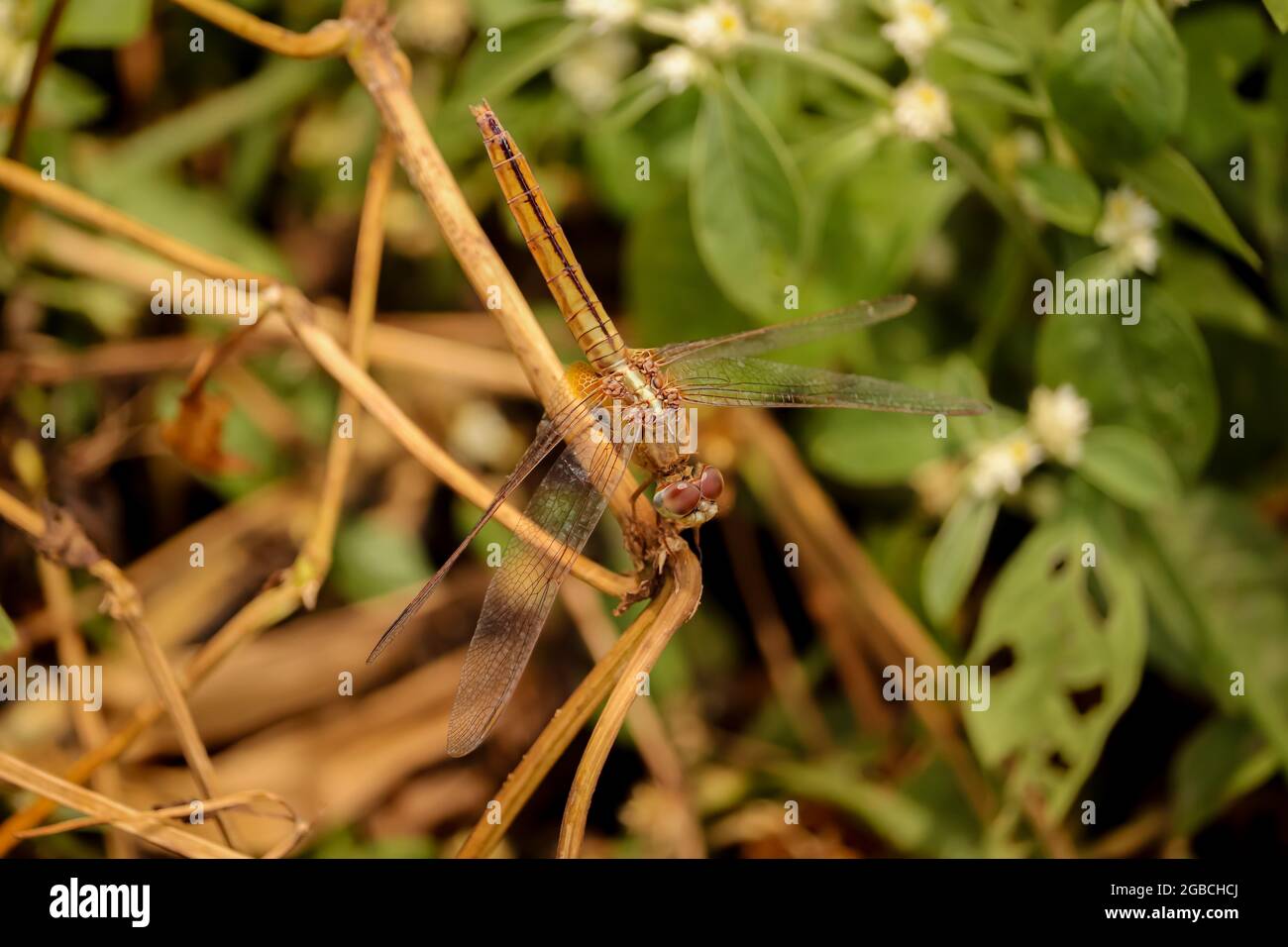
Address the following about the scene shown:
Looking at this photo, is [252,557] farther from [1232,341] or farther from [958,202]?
[1232,341]

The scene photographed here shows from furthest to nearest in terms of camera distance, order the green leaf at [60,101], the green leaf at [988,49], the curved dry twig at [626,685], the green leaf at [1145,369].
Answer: the green leaf at [60,101]
the green leaf at [1145,369]
the green leaf at [988,49]
the curved dry twig at [626,685]

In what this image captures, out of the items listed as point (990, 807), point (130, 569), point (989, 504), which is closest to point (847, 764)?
point (990, 807)

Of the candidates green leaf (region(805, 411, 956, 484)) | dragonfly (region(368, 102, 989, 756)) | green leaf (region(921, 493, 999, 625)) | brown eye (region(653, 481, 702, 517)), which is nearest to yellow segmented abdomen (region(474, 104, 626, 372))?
dragonfly (region(368, 102, 989, 756))

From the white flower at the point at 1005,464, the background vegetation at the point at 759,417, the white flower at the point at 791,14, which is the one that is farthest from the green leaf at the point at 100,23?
the white flower at the point at 1005,464

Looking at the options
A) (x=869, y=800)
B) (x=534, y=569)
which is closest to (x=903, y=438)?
(x=869, y=800)

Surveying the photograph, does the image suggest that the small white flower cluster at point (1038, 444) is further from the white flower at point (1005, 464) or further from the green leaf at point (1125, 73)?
the green leaf at point (1125, 73)
